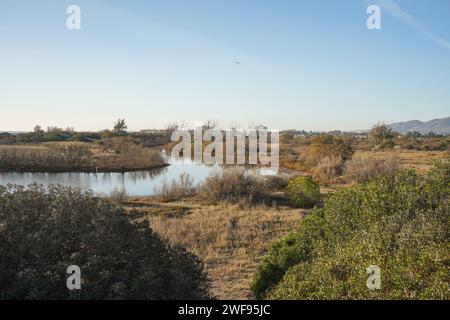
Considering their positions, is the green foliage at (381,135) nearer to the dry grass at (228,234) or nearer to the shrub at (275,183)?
the shrub at (275,183)

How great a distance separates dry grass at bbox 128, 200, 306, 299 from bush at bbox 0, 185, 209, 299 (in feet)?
10.6

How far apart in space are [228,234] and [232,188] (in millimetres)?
7910

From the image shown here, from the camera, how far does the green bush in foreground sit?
4613mm

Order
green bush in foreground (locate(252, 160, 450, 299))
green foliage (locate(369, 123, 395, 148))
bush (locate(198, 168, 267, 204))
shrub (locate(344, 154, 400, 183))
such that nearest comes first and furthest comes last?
green bush in foreground (locate(252, 160, 450, 299)) < bush (locate(198, 168, 267, 204)) < shrub (locate(344, 154, 400, 183)) < green foliage (locate(369, 123, 395, 148))

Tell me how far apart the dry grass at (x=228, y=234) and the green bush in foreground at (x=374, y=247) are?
1951 mm

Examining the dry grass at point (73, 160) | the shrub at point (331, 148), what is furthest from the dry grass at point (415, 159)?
the dry grass at point (73, 160)

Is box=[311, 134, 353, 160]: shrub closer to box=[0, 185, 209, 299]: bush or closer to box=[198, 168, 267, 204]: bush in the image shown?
box=[198, 168, 267, 204]: bush

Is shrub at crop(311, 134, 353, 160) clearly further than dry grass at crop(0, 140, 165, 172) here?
Yes

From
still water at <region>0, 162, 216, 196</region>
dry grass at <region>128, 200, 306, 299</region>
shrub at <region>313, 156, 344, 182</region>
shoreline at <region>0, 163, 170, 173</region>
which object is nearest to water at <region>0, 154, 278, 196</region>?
still water at <region>0, 162, 216, 196</region>

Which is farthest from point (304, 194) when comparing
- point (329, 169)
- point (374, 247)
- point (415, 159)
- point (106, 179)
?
point (415, 159)

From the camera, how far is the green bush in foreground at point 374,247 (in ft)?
15.1
